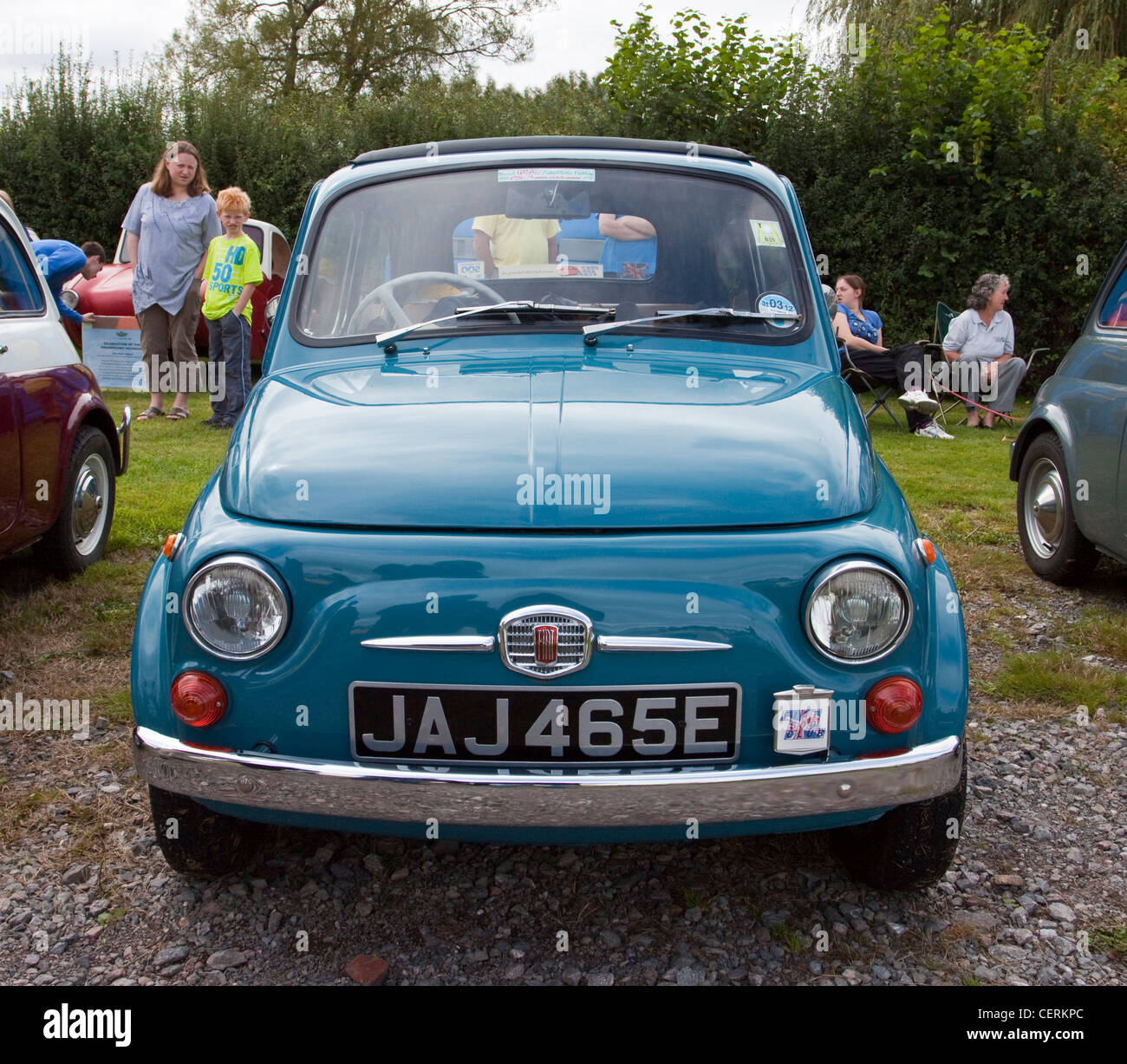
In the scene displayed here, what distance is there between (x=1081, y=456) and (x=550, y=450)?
11.3ft

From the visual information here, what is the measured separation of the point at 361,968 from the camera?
7.74 ft

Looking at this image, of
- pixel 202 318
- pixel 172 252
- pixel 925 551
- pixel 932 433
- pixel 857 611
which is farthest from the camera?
pixel 202 318

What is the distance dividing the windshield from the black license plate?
4.27 feet

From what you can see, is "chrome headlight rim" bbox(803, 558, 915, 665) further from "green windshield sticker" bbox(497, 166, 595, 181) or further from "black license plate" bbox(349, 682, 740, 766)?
"green windshield sticker" bbox(497, 166, 595, 181)

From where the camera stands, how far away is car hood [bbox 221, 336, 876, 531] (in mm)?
2213

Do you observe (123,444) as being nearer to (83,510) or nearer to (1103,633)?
(83,510)

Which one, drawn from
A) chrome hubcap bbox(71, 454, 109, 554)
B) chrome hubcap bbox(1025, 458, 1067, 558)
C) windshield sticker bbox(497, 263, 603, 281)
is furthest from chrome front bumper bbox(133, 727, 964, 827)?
chrome hubcap bbox(1025, 458, 1067, 558)

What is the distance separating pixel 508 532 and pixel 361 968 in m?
1.00

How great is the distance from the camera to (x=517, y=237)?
3.25 meters

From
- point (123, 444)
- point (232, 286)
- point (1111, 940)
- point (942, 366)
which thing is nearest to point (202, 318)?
point (232, 286)

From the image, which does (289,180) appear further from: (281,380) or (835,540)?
(835,540)

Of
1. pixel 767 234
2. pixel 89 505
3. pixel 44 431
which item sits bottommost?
pixel 89 505

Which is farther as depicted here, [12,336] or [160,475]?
[160,475]
